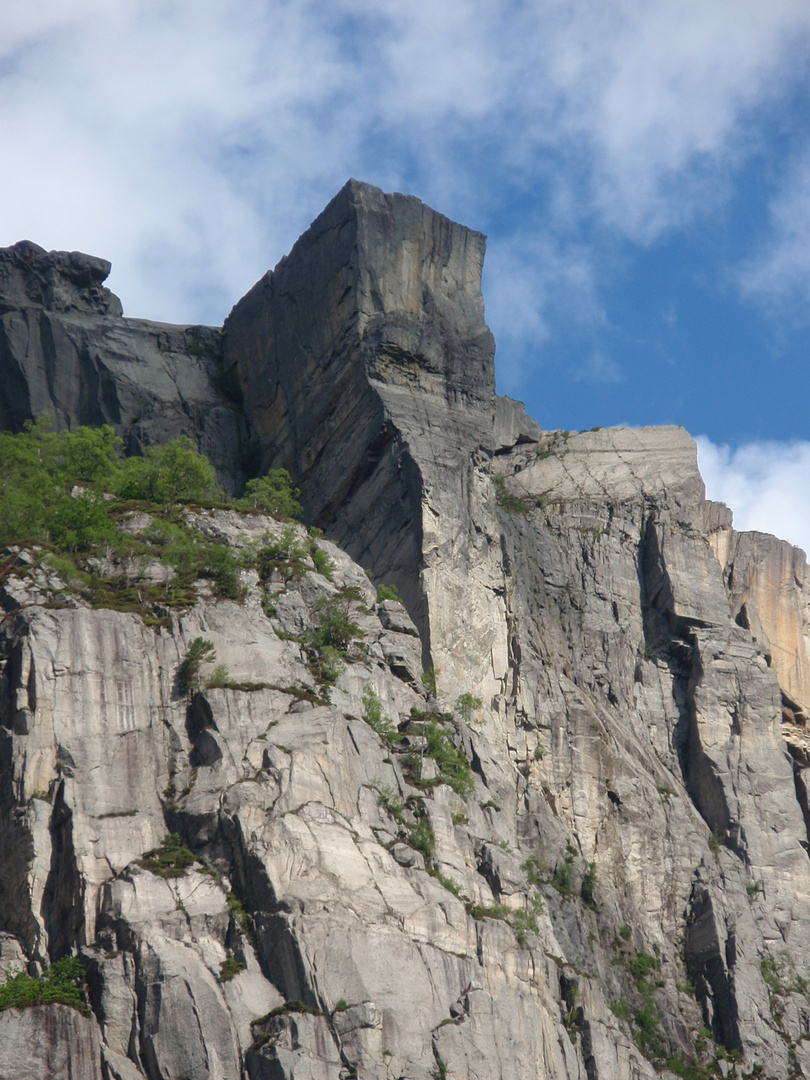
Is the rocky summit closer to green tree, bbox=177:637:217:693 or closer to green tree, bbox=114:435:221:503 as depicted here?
green tree, bbox=177:637:217:693

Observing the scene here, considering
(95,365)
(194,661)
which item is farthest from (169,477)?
(194,661)

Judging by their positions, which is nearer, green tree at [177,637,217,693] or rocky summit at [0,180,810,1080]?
rocky summit at [0,180,810,1080]

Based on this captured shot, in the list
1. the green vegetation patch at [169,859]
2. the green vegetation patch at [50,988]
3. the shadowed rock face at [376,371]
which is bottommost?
the green vegetation patch at [50,988]

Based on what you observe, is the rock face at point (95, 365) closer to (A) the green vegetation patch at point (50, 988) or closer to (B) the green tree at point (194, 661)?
(B) the green tree at point (194, 661)

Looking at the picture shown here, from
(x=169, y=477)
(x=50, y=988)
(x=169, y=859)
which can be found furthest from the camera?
(x=169, y=477)

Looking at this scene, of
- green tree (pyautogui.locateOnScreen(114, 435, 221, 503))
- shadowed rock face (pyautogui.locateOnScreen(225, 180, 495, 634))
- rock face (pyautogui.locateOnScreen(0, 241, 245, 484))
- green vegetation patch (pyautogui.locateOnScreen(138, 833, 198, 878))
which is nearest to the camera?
green vegetation patch (pyautogui.locateOnScreen(138, 833, 198, 878))

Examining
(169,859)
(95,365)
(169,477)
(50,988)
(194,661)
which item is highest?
(95,365)

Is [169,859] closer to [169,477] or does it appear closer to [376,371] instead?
[169,477]

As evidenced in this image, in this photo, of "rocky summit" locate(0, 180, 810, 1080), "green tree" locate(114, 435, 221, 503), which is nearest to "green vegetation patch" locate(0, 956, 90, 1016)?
"rocky summit" locate(0, 180, 810, 1080)

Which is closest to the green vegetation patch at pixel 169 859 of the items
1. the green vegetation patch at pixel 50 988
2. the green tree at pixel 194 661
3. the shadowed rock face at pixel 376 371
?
the green vegetation patch at pixel 50 988

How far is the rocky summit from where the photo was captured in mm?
47688

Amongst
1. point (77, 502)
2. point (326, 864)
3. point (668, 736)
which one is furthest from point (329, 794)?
point (668, 736)

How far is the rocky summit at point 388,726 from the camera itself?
47.7 meters

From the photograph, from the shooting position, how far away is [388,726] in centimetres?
5934
